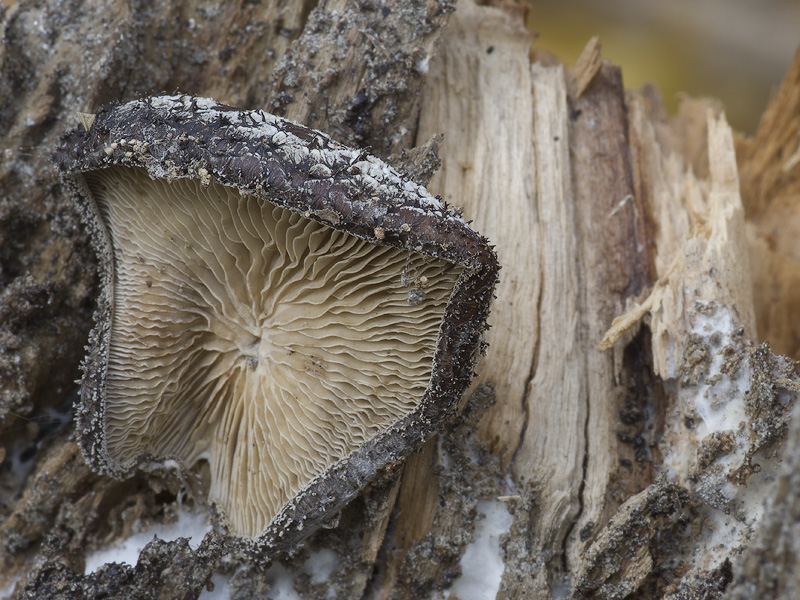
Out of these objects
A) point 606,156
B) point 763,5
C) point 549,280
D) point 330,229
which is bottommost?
point 330,229

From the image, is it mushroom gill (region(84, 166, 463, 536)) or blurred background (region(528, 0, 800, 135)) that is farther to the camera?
blurred background (region(528, 0, 800, 135))

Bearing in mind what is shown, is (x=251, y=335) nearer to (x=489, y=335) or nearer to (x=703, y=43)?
(x=489, y=335)

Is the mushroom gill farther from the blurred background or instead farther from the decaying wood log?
the blurred background

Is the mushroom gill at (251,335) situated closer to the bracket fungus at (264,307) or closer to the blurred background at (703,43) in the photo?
the bracket fungus at (264,307)

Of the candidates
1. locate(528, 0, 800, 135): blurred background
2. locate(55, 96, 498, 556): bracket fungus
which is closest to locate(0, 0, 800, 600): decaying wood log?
locate(55, 96, 498, 556): bracket fungus

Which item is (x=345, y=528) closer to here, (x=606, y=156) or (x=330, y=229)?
(x=330, y=229)

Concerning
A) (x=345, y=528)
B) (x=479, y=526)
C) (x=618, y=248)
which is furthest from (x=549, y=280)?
(x=345, y=528)
